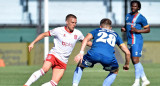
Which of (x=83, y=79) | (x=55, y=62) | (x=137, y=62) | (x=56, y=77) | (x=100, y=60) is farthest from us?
(x=83, y=79)

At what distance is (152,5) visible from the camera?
2967 cm

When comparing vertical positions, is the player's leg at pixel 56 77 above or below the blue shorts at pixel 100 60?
below

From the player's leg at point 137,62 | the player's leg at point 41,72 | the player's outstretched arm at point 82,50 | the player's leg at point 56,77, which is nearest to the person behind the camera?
the player's outstretched arm at point 82,50

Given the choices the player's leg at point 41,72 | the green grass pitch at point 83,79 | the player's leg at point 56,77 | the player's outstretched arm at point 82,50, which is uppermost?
the player's outstretched arm at point 82,50

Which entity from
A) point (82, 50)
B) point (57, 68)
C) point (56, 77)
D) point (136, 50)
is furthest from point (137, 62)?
point (82, 50)

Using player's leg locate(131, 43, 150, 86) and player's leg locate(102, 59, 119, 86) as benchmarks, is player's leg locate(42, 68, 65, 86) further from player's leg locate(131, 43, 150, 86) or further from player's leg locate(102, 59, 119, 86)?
player's leg locate(131, 43, 150, 86)

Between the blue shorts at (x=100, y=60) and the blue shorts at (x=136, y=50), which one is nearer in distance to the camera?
the blue shorts at (x=100, y=60)

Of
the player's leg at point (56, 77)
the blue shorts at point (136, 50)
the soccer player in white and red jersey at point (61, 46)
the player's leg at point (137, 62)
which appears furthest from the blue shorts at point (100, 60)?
the blue shorts at point (136, 50)

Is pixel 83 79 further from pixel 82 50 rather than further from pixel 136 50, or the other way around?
pixel 82 50

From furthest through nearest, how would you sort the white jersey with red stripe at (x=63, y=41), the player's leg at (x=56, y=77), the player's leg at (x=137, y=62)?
Result: the player's leg at (x=137, y=62)
the white jersey with red stripe at (x=63, y=41)
the player's leg at (x=56, y=77)

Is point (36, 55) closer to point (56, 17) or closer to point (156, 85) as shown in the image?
point (56, 17)

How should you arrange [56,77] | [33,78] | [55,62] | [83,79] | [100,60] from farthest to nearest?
[83,79] → [55,62] → [56,77] → [33,78] → [100,60]

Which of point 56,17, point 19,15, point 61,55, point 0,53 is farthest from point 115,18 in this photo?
point 61,55

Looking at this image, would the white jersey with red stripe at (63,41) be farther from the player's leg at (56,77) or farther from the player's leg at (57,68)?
the player's leg at (56,77)
